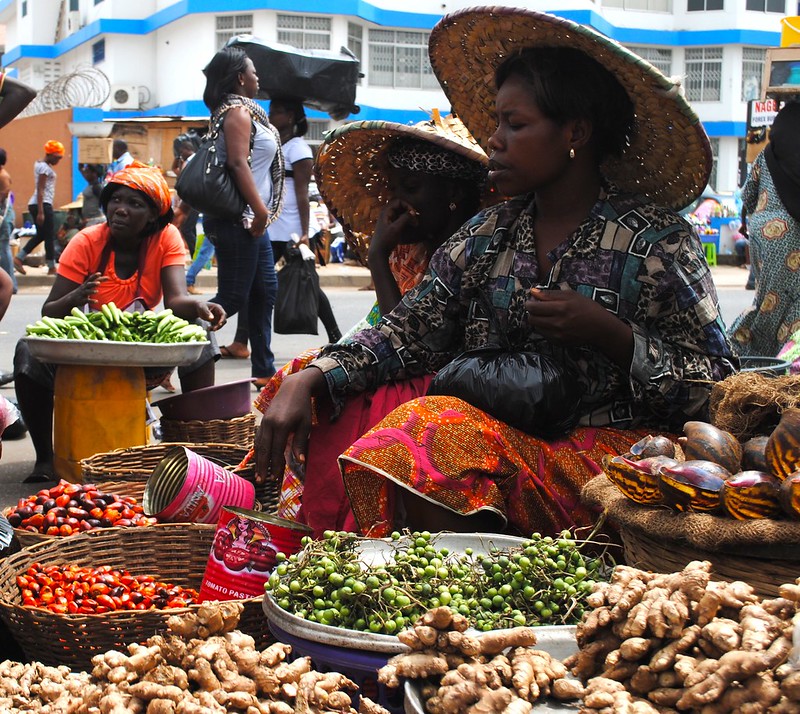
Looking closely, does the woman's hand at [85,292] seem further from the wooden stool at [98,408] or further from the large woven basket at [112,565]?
the large woven basket at [112,565]

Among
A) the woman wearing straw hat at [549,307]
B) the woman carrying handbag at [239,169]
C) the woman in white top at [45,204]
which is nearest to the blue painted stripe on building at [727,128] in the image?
the woman in white top at [45,204]

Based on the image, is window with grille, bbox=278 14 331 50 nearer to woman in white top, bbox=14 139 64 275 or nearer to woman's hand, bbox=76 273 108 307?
woman in white top, bbox=14 139 64 275

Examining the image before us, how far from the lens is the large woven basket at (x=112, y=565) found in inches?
103

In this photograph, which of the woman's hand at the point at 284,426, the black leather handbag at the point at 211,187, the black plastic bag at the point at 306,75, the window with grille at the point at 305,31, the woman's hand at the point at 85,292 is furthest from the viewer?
the window with grille at the point at 305,31

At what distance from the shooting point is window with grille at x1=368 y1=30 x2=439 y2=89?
33469 millimetres

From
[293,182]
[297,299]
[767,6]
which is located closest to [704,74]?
[767,6]

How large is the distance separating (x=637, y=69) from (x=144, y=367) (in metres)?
2.58

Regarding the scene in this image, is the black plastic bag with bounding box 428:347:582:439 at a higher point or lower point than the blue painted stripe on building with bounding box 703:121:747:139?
lower

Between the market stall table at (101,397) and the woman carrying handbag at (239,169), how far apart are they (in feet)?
6.75

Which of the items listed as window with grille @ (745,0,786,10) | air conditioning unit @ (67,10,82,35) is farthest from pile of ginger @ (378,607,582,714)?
air conditioning unit @ (67,10,82,35)

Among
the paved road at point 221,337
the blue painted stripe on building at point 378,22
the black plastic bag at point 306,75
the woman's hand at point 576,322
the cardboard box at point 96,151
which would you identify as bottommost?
the paved road at point 221,337

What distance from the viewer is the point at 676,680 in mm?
1591

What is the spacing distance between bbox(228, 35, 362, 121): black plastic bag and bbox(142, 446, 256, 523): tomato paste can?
5.13 meters

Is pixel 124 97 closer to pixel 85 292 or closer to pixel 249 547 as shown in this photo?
pixel 85 292
